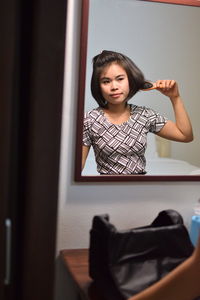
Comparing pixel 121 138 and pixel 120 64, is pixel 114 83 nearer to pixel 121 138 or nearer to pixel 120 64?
pixel 120 64

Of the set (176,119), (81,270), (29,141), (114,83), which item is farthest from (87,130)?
(29,141)

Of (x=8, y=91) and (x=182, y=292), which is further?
(x=182, y=292)

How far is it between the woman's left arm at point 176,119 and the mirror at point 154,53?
0.02 m

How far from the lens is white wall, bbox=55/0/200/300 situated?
146cm

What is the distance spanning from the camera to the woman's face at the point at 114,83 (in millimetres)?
1482

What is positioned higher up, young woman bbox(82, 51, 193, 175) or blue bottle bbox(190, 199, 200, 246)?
young woman bbox(82, 51, 193, 175)

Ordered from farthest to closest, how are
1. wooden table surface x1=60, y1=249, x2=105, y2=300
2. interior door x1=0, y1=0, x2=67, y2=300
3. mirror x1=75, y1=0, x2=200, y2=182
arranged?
1. mirror x1=75, y1=0, x2=200, y2=182
2. wooden table surface x1=60, y1=249, x2=105, y2=300
3. interior door x1=0, y1=0, x2=67, y2=300

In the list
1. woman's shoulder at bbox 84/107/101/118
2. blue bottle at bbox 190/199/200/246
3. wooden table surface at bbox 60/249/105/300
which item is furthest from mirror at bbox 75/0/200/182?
wooden table surface at bbox 60/249/105/300

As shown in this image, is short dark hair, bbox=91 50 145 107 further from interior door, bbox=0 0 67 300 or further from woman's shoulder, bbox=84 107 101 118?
interior door, bbox=0 0 67 300

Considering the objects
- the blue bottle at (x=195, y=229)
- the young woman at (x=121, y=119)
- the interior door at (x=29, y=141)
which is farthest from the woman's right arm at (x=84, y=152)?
the interior door at (x=29, y=141)

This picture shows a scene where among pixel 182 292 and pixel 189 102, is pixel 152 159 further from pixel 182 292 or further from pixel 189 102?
pixel 182 292

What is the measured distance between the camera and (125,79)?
4.92ft

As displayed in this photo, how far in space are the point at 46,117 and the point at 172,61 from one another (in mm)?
985

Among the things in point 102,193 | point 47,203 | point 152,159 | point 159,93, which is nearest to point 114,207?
point 102,193
